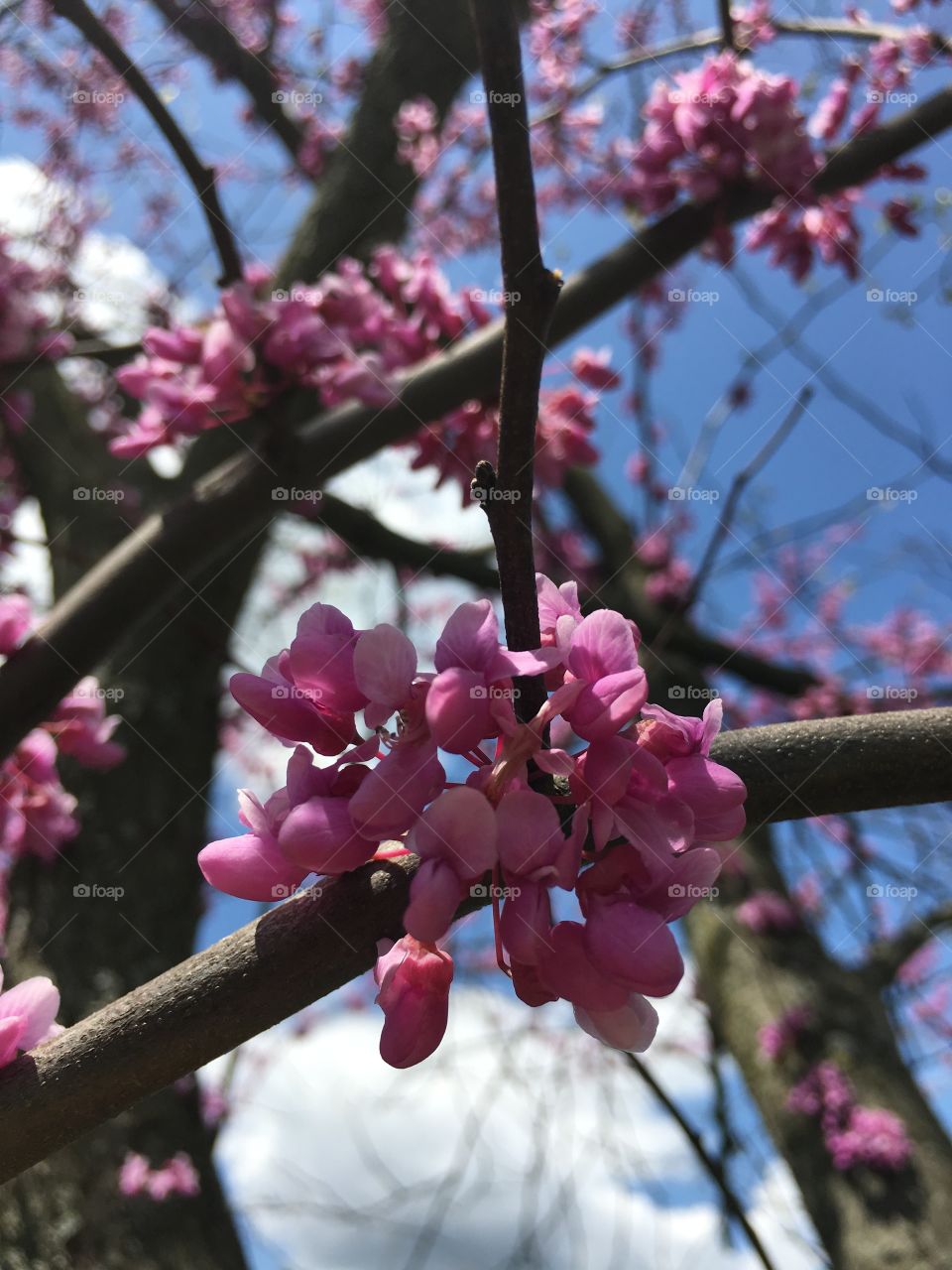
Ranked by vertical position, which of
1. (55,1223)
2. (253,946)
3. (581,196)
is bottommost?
(55,1223)

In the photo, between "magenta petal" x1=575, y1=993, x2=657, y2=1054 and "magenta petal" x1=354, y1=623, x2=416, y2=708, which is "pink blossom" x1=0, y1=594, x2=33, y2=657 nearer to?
"magenta petal" x1=354, y1=623, x2=416, y2=708

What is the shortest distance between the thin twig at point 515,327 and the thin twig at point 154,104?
Answer: 1.30 metres

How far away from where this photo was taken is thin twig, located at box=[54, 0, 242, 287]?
1957mm

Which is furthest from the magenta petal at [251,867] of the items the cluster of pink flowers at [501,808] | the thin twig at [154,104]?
the thin twig at [154,104]

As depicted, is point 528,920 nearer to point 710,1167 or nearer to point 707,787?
point 707,787

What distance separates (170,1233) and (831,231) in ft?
10.6

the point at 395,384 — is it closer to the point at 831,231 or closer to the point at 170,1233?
the point at 831,231

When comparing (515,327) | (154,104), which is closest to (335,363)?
(154,104)

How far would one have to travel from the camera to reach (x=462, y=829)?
75cm

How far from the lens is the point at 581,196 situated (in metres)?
6.59

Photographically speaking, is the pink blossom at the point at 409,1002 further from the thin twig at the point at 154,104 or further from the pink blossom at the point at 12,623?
the thin twig at the point at 154,104

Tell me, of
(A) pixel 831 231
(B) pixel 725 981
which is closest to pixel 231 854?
(A) pixel 831 231

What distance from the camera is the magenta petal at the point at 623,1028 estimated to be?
853mm

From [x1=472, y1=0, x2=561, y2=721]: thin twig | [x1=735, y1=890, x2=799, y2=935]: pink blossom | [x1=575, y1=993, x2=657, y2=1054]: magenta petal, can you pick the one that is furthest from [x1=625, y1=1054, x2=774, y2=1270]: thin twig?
[x1=735, y1=890, x2=799, y2=935]: pink blossom
